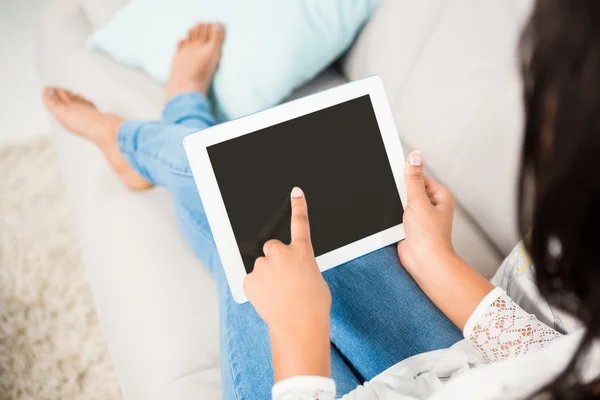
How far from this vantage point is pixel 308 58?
1.04m

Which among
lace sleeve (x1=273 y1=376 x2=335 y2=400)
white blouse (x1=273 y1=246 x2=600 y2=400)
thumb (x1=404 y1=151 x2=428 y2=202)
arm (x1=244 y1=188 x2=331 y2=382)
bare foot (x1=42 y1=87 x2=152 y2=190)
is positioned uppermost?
bare foot (x1=42 y1=87 x2=152 y2=190)

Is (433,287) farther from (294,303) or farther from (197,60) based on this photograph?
(197,60)

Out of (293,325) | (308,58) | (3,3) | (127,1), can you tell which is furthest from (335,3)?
(3,3)

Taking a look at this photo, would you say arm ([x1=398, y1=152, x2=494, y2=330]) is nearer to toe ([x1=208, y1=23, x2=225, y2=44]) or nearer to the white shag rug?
toe ([x1=208, y1=23, x2=225, y2=44])

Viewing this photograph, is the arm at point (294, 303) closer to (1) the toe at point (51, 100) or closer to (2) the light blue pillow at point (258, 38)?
(2) the light blue pillow at point (258, 38)

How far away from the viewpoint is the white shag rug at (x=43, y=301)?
1108 millimetres

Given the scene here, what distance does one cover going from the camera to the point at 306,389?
52 centimetres

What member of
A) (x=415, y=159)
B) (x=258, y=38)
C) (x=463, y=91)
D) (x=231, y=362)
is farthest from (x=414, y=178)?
(x=258, y=38)

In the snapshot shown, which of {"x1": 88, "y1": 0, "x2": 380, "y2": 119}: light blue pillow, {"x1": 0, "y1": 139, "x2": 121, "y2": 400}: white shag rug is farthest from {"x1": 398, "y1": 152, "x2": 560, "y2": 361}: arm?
{"x1": 0, "y1": 139, "x2": 121, "y2": 400}: white shag rug

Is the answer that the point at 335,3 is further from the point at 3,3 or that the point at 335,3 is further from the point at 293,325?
the point at 3,3

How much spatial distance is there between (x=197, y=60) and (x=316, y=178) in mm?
453

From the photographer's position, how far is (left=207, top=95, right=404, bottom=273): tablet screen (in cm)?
67

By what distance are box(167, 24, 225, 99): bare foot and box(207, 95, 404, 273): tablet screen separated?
39cm

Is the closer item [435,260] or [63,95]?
[435,260]
